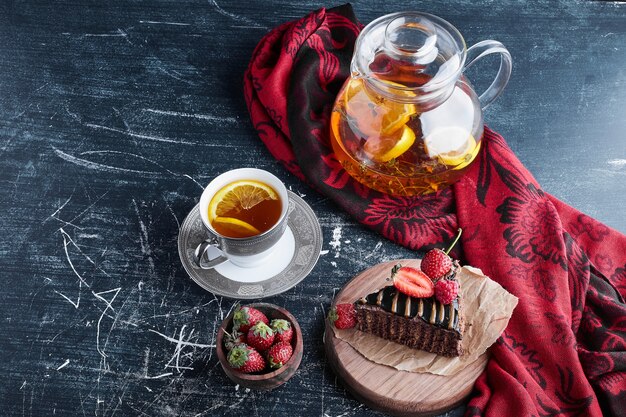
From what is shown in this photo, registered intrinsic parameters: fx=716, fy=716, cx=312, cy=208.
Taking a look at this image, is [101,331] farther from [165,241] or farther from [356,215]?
[356,215]

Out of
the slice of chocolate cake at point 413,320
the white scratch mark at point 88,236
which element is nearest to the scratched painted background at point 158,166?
the white scratch mark at point 88,236

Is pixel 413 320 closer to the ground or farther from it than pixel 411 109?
closer to the ground

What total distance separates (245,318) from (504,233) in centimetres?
50

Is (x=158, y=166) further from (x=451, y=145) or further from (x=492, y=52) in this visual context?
(x=492, y=52)

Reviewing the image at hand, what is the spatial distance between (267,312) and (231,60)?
669 millimetres

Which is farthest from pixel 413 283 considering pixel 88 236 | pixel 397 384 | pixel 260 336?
pixel 88 236

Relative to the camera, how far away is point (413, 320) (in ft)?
3.79

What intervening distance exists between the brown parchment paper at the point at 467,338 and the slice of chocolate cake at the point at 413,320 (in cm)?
1

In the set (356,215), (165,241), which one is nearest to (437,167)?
(356,215)

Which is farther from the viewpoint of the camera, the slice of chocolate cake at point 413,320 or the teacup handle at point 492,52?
the teacup handle at point 492,52

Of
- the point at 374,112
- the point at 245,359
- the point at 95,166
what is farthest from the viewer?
the point at 95,166

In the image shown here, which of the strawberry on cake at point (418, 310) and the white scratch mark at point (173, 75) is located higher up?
the white scratch mark at point (173, 75)

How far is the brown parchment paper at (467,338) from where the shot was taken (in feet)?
3.84

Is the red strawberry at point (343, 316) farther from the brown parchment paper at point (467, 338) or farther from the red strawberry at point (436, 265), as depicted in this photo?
the red strawberry at point (436, 265)
